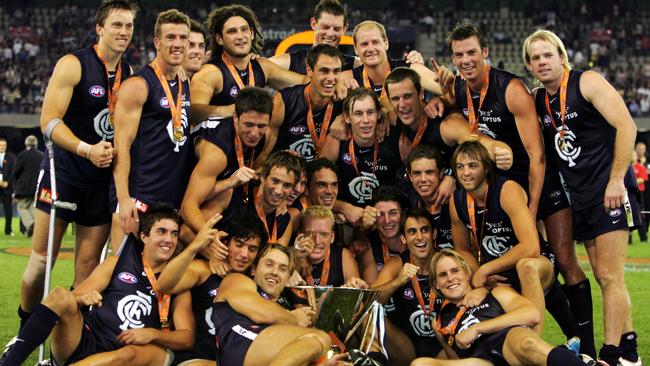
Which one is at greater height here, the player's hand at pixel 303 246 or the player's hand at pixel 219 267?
the player's hand at pixel 303 246

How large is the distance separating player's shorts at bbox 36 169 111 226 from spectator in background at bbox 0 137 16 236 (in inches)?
478

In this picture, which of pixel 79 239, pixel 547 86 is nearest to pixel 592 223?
pixel 547 86

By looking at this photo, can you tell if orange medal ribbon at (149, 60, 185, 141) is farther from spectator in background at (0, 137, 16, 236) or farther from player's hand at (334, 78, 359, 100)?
spectator in background at (0, 137, 16, 236)

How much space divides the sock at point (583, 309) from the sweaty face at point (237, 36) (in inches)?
117

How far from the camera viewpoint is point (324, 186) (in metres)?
6.94

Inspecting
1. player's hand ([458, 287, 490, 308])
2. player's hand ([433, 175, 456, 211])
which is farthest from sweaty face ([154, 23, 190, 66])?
player's hand ([458, 287, 490, 308])

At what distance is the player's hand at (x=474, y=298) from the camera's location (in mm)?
6113

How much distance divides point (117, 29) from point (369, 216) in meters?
2.13

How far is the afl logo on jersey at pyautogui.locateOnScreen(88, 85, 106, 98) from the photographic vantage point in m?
6.58

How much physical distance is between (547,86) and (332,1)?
2.31 meters

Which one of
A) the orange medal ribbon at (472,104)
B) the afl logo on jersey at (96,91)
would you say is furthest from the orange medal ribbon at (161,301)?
the orange medal ribbon at (472,104)

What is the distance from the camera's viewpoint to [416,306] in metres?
6.67

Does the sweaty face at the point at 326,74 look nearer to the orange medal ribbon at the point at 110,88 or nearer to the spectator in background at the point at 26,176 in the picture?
the orange medal ribbon at the point at 110,88

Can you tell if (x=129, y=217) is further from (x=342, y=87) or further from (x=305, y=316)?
(x=342, y=87)
